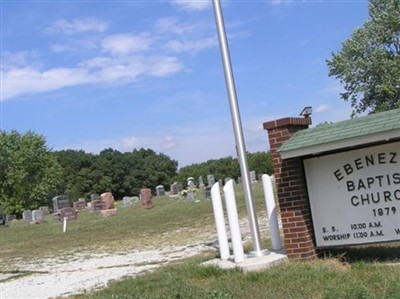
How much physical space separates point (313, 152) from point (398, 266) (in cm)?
205

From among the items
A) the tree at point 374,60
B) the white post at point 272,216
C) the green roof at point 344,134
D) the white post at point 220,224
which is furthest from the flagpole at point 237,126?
the tree at point 374,60

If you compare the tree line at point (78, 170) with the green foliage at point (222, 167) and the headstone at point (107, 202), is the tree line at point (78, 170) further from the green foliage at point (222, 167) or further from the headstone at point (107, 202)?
the headstone at point (107, 202)

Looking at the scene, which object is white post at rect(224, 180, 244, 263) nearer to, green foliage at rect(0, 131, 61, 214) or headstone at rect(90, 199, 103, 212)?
headstone at rect(90, 199, 103, 212)

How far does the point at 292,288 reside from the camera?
7.02 m

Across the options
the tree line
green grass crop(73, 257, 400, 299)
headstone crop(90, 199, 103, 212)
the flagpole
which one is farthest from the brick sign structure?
the tree line

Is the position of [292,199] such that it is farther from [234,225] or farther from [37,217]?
[37,217]

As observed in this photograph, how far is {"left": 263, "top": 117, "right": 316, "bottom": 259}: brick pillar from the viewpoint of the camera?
902 centimetres

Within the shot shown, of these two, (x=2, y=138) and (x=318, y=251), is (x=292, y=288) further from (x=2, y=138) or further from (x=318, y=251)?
(x=2, y=138)

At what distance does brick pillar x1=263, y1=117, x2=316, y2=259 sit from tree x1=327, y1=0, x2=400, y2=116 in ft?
88.7

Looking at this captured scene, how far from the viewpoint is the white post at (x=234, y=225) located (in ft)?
30.6

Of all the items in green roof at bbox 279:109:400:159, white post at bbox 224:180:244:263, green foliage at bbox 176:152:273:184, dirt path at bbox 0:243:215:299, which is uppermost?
green foliage at bbox 176:152:273:184

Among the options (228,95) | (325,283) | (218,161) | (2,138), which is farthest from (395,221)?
(218,161)

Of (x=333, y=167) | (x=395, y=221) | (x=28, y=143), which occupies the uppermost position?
(x=28, y=143)

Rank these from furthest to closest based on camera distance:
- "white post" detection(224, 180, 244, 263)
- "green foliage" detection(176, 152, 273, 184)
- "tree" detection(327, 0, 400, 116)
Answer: "green foliage" detection(176, 152, 273, 184) → "tree" detection(327, 0, 400, 116) → "white post" detection(224, 180, 244, 263)
